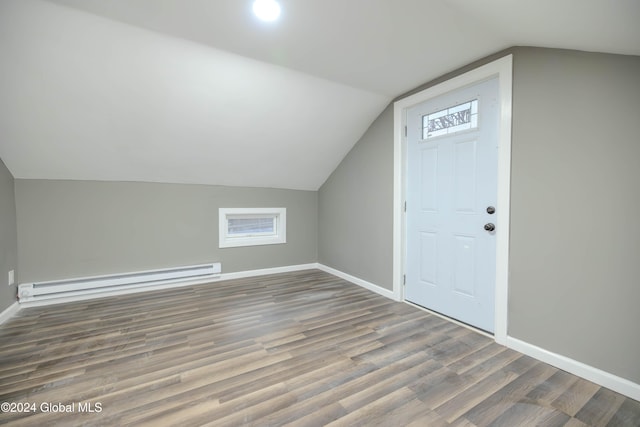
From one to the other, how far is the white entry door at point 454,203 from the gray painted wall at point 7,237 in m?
3.93

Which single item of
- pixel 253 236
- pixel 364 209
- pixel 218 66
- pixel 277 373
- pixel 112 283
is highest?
pixel 218 66

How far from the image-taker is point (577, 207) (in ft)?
5.83

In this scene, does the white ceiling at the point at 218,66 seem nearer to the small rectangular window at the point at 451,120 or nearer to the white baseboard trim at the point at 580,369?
A: the small rectangular window at the point at 451,120

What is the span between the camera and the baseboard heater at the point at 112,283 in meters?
2.85

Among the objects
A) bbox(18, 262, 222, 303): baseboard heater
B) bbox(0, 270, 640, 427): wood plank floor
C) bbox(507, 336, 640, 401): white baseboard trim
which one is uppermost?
bbox(18, 262, 222, 303): baseboard heater

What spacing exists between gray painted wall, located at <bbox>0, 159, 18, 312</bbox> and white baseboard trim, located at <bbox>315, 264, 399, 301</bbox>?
11.6 ft

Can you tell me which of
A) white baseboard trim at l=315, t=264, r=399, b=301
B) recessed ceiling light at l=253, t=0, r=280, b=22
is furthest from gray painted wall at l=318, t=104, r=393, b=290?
recessed ceiling light at l=253, t=0, r=280, b=22

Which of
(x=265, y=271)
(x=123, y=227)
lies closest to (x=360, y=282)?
(x=265, y=271)

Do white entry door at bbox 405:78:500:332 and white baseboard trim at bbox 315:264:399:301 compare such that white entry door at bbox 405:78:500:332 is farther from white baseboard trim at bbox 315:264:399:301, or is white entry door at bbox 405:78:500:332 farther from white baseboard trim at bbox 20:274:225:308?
white baseboard trim at bbox 20:274:225:308

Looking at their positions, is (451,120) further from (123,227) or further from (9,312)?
(9,312)

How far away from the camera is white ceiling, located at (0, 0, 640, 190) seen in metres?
1.73

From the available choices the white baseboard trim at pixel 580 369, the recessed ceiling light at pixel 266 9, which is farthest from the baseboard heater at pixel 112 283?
the white baseboard trim at pixel 580 369

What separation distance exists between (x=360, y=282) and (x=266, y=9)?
3034 millimetres

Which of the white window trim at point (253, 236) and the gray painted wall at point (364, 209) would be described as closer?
the gray painted wall at point (364, 209)
